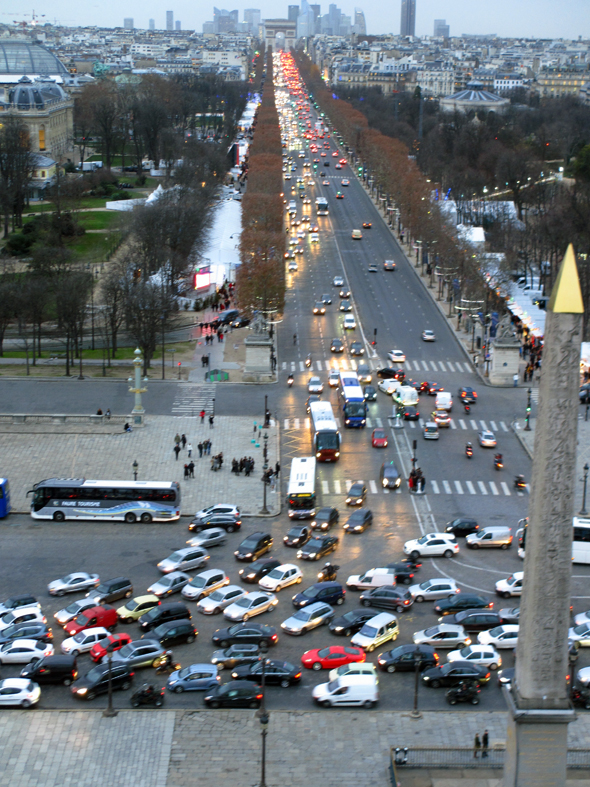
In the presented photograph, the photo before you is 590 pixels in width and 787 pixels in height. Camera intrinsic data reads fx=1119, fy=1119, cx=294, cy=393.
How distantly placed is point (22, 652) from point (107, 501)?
54.7 ft

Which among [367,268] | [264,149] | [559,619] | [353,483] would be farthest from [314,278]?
[559,619]

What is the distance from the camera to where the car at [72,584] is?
47.7 metres

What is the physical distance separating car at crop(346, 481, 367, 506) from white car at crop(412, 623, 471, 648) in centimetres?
1623

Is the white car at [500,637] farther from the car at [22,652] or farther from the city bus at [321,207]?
the city bus at [321,207]

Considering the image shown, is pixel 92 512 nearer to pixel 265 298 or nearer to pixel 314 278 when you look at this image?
pixel 265 298

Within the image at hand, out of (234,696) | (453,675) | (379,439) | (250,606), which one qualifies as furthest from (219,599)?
(379,439)

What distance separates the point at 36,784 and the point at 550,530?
18.4 metres

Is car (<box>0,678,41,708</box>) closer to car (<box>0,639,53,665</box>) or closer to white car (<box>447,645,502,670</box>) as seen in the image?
car (<box>0,639,53,665</box>)

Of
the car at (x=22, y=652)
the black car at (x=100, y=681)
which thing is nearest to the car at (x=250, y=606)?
the black car at (x=100, y=681)

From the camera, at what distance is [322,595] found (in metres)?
46.9

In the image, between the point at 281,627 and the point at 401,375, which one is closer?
the point at 281,627

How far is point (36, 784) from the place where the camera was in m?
33.9

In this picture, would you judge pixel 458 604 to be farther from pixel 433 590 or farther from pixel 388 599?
pixel 388 599

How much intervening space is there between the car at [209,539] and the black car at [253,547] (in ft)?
4.70
